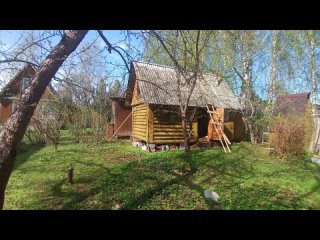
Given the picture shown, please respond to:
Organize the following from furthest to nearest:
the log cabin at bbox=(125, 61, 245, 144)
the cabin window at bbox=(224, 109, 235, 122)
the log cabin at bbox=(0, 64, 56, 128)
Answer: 1. the cabin window at bbox=(224, 109, 235, 122)
2. the log cabin at bbox=(125, 61, 245, 144)
3. the log cabin at bbox=(0, 64, 56, 128)

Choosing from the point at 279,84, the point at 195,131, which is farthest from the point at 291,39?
the point at 195,131

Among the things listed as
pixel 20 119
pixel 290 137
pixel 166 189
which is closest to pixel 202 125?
pixel 290 137

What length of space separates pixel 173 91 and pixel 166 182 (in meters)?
6.04

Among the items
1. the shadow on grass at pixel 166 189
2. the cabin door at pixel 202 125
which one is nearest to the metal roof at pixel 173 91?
the cabin door at pixel 202 125

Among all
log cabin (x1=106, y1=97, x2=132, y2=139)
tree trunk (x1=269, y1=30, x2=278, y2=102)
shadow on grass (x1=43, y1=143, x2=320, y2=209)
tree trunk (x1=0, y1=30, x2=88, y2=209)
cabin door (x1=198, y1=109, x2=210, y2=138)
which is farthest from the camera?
log cabin (x1=106, y1=97, x2=132, y2=139)

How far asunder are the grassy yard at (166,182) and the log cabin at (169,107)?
252 centimetres

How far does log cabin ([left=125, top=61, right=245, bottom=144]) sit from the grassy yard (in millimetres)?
2524

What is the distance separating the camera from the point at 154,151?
42.3ft

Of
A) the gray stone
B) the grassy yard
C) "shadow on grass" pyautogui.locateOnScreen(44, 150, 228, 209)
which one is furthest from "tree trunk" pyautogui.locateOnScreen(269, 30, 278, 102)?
the gray stone

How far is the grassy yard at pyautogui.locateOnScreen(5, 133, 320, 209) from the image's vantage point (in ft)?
19.5

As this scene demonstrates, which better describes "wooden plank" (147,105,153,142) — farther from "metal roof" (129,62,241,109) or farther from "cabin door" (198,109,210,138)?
"cabin door" (198,109,210,138)

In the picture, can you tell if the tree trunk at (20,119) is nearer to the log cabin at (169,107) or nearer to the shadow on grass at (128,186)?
the shadow on grass at (128,186)

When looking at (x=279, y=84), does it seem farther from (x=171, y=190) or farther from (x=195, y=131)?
(x=171, y=190)

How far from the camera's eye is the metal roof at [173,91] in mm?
13148
